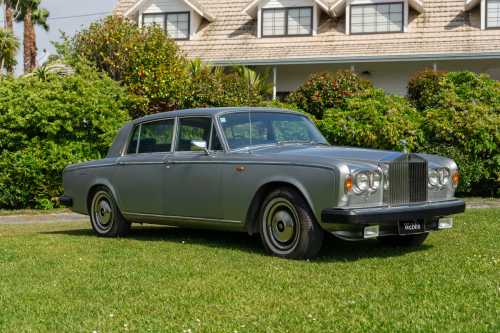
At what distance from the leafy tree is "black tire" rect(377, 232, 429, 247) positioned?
1015cm

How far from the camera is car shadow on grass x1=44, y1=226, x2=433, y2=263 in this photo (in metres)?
5.91

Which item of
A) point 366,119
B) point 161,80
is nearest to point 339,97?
point 366,119

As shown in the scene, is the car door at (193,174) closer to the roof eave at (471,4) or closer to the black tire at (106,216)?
the black tire at (106,216)

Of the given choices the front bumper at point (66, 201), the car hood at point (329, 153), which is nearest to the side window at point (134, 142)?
the front bumper at point (66, 201)

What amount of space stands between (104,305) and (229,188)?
2341mm

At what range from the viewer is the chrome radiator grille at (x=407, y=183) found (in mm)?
5449

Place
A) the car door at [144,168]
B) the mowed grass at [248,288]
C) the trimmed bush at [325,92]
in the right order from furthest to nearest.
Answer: the trimmed bush at [325,92]
the car door at [144,168]
the mowed grass at [248,288]

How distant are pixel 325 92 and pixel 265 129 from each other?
9.61 metres

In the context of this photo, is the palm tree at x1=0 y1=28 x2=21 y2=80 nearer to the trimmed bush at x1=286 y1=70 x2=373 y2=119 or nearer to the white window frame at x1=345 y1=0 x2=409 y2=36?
the white window frame at x1=345 y1=0 x2=409 y2=36

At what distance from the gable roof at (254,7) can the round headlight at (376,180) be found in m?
16.8

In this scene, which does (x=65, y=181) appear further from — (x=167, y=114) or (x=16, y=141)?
(x=16, y=141)

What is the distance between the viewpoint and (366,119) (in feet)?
43.3

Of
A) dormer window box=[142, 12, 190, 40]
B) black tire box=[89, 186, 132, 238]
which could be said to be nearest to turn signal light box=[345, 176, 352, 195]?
black tire box=[89, 186, 132, 238]

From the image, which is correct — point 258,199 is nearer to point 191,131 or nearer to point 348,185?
point 348,185
